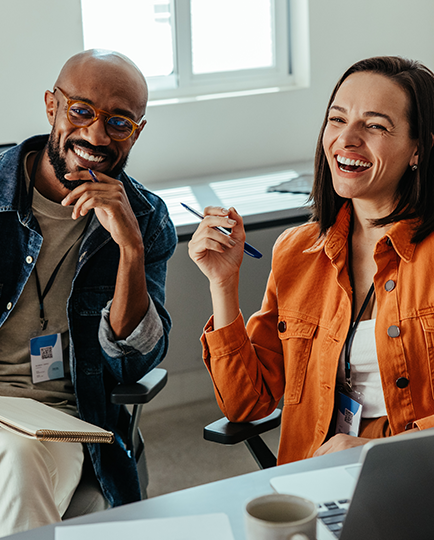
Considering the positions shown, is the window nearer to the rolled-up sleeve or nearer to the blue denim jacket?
Answer: the blue denim jacket

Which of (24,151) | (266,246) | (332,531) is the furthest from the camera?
(266,246)

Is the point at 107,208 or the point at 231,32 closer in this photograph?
the point at 107,208

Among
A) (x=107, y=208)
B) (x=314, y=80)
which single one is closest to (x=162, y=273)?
(x=107, y=208)

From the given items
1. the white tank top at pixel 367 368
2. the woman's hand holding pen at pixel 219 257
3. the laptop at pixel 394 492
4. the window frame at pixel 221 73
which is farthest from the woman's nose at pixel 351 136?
the window frame at pixel 221 73

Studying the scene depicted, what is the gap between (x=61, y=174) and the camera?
5.82ft

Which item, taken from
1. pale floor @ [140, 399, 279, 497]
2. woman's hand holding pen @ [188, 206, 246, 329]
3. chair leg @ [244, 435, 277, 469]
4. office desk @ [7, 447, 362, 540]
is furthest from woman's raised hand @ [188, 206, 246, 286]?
pale floor @ [140, 399, 279, 497]

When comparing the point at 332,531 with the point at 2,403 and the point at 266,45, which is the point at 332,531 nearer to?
the point at 2,403

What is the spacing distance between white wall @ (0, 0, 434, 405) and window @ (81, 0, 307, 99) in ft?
0.38

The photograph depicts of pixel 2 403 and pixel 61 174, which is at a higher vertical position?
pixel 61 174

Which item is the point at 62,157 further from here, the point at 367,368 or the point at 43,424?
the point at 367,368

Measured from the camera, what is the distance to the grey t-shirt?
66.9 inches

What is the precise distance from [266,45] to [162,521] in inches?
127

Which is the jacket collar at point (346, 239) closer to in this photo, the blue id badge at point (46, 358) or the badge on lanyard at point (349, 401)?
the badge on lanyard at point (349, 401)

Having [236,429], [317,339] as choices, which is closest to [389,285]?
[317,339]
